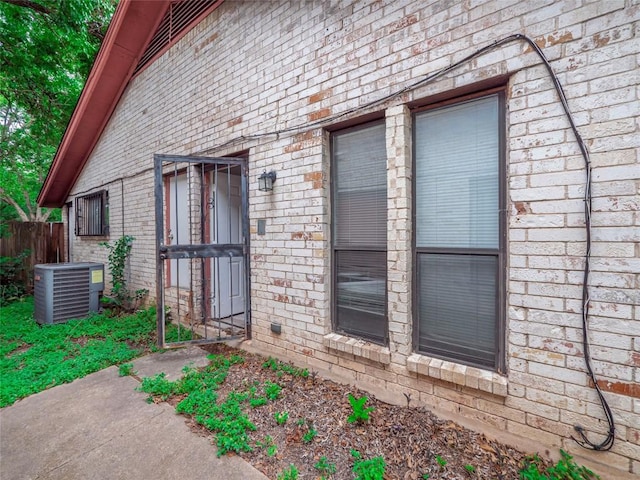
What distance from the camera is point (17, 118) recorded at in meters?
9.07

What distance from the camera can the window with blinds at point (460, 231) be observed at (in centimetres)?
220

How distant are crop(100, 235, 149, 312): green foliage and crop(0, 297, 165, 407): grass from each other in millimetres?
342

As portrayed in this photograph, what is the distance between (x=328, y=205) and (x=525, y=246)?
1.65 m

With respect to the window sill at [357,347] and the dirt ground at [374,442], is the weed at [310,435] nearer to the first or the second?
the dirt ground at [374,442]

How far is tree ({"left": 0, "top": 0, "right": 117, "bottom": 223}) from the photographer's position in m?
5.60

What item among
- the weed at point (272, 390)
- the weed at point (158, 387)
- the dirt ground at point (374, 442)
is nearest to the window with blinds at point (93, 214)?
the weed at point (158, 387)

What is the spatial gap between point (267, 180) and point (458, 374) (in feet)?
8.08

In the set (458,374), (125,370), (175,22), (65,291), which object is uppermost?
(175,22)

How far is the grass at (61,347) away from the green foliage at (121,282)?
0.34m

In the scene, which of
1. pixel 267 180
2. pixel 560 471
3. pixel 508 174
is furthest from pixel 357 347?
pixel 267 180

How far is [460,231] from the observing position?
2.33m

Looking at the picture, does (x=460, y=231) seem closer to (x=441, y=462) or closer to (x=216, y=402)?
(x=441, y=462)

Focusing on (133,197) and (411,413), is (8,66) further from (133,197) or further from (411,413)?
(411,413)

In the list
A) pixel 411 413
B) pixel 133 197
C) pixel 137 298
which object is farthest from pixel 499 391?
pixel 133 197
